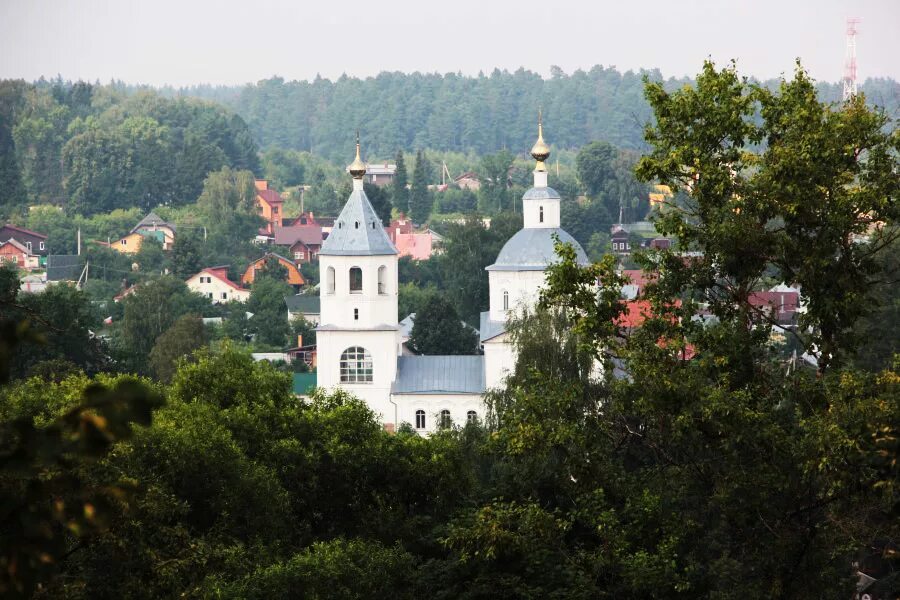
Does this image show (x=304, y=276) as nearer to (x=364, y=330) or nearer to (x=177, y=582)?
(x=364, y=330)

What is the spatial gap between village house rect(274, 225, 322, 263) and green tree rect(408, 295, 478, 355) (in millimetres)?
37142

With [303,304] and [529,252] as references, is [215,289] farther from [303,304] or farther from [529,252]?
[529,252]

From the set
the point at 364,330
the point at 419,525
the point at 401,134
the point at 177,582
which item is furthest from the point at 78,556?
the point at 401,134

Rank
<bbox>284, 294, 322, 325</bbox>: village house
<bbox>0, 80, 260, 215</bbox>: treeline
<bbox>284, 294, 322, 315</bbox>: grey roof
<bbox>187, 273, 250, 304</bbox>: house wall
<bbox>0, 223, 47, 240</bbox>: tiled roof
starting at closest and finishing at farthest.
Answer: <bbox>284, 294, 322, 325</bbox>: village house < <bbox>284, 294, 322, 315</bbox>: grey roof < <bbox>187, 273, 250, 304</bbox>: house wall < <bbox>0, 223, 47, 240</bbox>: tiled roof < <bbox>0, 80, 260, 215</bbox>: treeline

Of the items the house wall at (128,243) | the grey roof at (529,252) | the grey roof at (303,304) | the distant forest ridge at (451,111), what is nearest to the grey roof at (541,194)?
the grey roof at (529,252)

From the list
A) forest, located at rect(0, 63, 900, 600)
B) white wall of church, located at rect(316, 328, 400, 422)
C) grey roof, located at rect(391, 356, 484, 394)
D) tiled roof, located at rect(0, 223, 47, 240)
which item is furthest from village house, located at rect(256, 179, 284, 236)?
forest, located at rect(0, 63, 900, 600)

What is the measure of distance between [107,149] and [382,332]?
74842mm

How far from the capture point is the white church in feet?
118

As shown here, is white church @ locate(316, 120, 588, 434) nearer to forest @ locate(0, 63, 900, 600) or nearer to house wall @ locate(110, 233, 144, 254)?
forest @ locate(0, 63, 900, 600)

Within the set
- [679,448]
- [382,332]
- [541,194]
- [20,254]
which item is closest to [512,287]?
[541,194]

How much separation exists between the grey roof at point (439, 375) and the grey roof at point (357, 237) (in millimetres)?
2776

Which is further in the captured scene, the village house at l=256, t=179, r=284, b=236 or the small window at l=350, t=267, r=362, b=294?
the village house at l=256, t=179, r=284, b=236

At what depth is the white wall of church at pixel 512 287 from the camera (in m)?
36.0

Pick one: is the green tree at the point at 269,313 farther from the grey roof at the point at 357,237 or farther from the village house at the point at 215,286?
the grey roof at the point at 357,237
